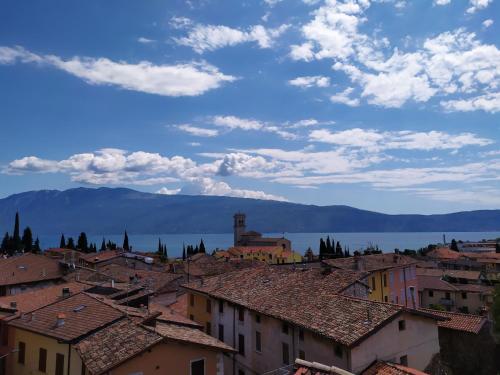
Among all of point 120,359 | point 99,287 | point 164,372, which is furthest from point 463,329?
point 99,287

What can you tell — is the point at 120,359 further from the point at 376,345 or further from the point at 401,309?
the point at 401,309

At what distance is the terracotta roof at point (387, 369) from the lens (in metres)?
18.4

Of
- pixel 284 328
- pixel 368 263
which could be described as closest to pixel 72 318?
pixel 284 328

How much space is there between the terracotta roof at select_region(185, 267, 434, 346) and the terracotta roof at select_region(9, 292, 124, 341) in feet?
31.2

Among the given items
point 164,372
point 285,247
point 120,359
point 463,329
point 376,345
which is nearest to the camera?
point 120,359

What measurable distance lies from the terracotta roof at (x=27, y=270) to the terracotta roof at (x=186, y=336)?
1092 inches

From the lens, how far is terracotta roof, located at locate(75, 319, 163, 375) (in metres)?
16.8

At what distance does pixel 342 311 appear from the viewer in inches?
878

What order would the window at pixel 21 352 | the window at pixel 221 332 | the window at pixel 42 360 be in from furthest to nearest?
the window at pixel 221 332
the window at pixel 21 352
the window at pixel 42 360

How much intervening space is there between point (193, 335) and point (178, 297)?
85.7ft

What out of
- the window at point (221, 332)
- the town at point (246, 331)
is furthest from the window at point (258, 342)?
the window at point (221, 332)

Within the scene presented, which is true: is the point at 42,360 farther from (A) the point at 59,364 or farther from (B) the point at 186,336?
(B) the point at 186,336

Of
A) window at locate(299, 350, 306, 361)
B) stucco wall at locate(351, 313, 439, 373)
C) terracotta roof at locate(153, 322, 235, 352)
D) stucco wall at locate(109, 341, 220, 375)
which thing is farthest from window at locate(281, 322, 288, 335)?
stucco wall at locate(351, 313, 439, 373)

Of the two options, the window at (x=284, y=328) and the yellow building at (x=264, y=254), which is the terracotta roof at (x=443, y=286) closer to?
the window at (x=284, y=328)
